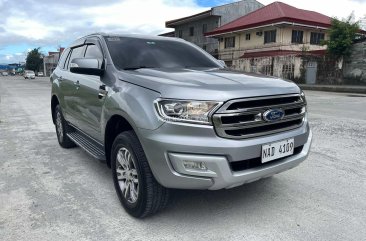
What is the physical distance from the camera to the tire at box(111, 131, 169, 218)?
2945 mm

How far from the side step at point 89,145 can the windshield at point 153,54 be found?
3.35ft

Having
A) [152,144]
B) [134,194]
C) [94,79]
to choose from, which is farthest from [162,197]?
[94,79]

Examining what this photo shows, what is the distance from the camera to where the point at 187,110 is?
2754 mm

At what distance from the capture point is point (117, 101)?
3275mm

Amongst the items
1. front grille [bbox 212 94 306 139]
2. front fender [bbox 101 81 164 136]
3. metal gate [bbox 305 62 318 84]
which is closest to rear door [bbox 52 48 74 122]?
front fender [bbox 101 81 164 136]

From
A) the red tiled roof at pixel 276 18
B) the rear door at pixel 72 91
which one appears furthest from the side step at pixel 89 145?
the red tiled roof at pixel 276 18

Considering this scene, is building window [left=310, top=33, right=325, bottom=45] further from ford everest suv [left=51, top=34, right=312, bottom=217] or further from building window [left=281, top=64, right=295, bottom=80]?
ford everest suv [left=51, top=34, right=312, bottom=217]

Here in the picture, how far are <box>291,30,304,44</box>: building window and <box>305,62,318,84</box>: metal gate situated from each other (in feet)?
22.1

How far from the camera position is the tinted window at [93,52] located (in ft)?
13.8

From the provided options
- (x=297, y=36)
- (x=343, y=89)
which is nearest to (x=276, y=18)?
(x=297, y=36)

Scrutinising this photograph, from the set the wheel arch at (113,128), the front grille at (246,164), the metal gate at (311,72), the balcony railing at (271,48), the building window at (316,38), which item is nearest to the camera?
the front grille at (246,164)

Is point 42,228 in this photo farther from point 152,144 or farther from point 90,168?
point 90,168

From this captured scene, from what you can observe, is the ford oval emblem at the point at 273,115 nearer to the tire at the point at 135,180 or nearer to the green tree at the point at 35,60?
the tire at the point at 135,180

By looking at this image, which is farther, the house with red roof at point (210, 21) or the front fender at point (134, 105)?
the house with red roof at point (210, 21)
